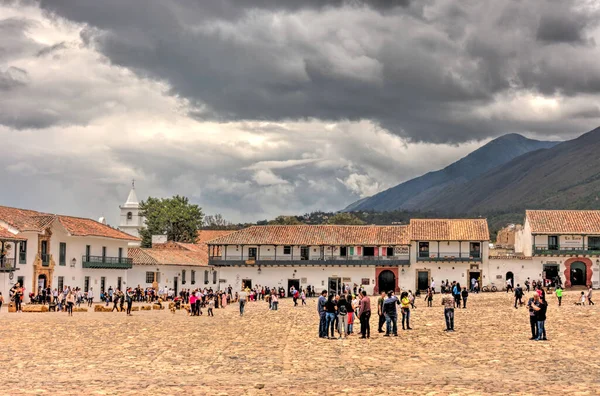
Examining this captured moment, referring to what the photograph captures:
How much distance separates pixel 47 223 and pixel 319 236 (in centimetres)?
2556

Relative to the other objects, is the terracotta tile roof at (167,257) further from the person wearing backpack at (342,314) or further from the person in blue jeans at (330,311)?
the person in blue jeans at (330,311)

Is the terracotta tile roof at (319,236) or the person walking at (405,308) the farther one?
the terracotta tile roof at (319,236)

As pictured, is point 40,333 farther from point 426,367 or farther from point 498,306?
Answer: point 498,306

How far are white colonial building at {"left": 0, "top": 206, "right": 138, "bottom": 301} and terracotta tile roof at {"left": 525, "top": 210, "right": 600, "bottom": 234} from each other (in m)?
34.2

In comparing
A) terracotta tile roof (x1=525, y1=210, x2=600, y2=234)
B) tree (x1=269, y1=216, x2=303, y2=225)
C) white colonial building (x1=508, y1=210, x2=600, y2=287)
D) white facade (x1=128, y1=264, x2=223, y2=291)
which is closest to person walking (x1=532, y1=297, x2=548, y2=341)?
white colonial building (x1=508, y1=210, x2=600, y2=287)

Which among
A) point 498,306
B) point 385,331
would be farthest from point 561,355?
point 498,306

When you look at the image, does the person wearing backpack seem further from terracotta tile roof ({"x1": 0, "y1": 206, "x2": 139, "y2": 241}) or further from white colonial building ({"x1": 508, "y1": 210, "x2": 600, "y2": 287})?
white colonial building ({"x1": 508, "y1": 210, "x2": 600, "y2": 287})

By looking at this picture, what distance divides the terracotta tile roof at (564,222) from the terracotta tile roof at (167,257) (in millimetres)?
30119

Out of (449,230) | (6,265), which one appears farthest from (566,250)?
(6,265)

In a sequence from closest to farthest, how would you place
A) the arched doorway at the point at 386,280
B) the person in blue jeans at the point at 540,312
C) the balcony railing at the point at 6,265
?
1. the person in blue jeans at the point at 540,312
2. the balcony railing at the point at 6,265
3. the arched doorway at the point at 386,280

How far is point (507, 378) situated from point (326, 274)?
53.3 metres

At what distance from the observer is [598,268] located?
222ft

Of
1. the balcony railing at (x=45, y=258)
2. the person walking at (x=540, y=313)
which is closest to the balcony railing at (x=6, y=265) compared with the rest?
the balcony railing at (x=45, y=258)

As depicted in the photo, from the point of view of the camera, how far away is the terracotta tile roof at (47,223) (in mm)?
53438
